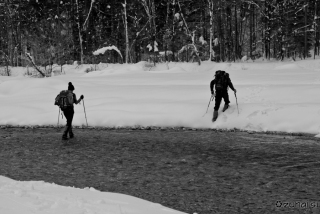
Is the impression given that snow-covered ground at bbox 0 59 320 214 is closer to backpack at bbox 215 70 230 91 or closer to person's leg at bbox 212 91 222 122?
person's leg at bbox 212 91 222 122

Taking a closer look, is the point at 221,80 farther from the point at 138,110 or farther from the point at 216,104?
the point at 138,110

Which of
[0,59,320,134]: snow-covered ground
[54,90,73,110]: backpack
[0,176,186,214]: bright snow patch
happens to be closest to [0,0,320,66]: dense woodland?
[0,59,320,134]: snow-covered ground

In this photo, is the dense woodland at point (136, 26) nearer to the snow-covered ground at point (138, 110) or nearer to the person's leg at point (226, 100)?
the snow-covered ground at point (138, 110)

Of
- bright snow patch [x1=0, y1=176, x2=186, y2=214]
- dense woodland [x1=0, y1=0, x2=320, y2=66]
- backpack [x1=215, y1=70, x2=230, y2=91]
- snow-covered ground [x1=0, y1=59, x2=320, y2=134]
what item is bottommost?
bright snow patch [x1=0, y1=176, x2=186, y2=214]

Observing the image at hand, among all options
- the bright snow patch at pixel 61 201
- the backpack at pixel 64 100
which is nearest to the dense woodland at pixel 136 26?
the backpack at pixel 64 100

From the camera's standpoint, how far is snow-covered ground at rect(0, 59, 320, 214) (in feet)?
20.1

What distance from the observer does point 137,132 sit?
614 inches

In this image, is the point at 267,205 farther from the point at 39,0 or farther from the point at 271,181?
the point at 39,0

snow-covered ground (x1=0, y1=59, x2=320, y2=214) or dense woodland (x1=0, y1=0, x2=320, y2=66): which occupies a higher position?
dense woodland (x1=0, y1=0, x2=320, y2=66)

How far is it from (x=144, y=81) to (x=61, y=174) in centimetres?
1794

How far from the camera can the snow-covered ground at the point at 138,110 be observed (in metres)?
6.14

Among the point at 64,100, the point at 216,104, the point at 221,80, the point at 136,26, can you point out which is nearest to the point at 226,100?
the point at 216,104

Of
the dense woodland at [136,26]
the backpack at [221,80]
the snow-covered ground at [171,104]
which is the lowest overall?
the snow-covered ground at [171,104]

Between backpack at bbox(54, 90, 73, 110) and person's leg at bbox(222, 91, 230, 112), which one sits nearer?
backpack at bbox(54, 90, 73, 110)
